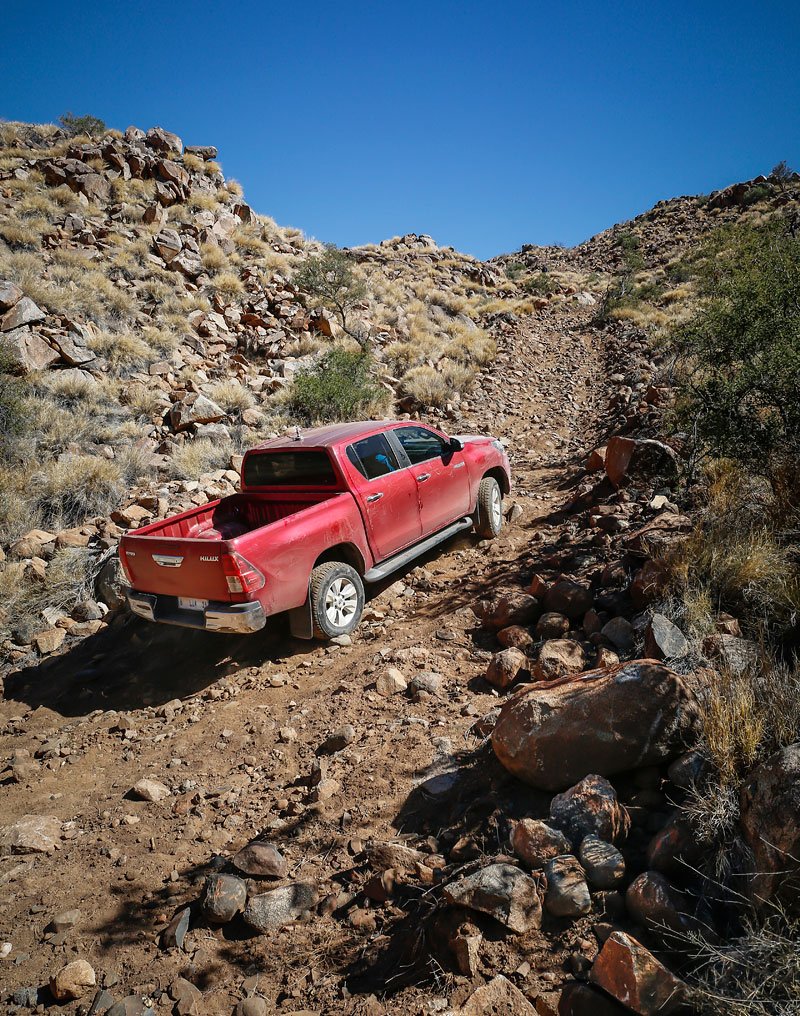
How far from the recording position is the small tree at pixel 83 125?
22.5 meters

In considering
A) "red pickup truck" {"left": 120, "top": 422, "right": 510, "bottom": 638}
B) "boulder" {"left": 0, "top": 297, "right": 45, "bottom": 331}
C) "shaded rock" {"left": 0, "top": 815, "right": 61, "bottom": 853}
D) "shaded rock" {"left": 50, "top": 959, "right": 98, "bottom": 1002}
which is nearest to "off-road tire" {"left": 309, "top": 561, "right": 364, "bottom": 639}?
"red pickup truck" {"left": 120, "top": 422, "right": 510, "bottom": 638}

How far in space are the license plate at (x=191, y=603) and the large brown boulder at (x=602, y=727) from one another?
107 inches

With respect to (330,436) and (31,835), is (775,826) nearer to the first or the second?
(31,835)

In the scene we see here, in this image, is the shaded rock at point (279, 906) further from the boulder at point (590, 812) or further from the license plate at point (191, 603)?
the license plate at point (191, 603)

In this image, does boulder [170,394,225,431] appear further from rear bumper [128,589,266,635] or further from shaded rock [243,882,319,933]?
shaded rock [243,882,319,933]

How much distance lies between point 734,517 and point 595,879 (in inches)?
132

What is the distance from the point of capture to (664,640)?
11.5ft

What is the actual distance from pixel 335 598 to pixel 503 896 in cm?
324

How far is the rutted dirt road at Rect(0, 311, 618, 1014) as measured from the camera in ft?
7.98

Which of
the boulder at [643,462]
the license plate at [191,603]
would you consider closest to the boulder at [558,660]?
the license plate at [191,603]

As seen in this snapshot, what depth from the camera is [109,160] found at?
20016mm

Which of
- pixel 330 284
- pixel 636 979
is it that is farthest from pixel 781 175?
pixel 636 979

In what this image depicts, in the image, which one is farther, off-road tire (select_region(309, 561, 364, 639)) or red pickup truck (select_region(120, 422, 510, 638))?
off-road tire (select_region(309, 561, 364, 639))

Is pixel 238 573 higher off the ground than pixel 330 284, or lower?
lower
